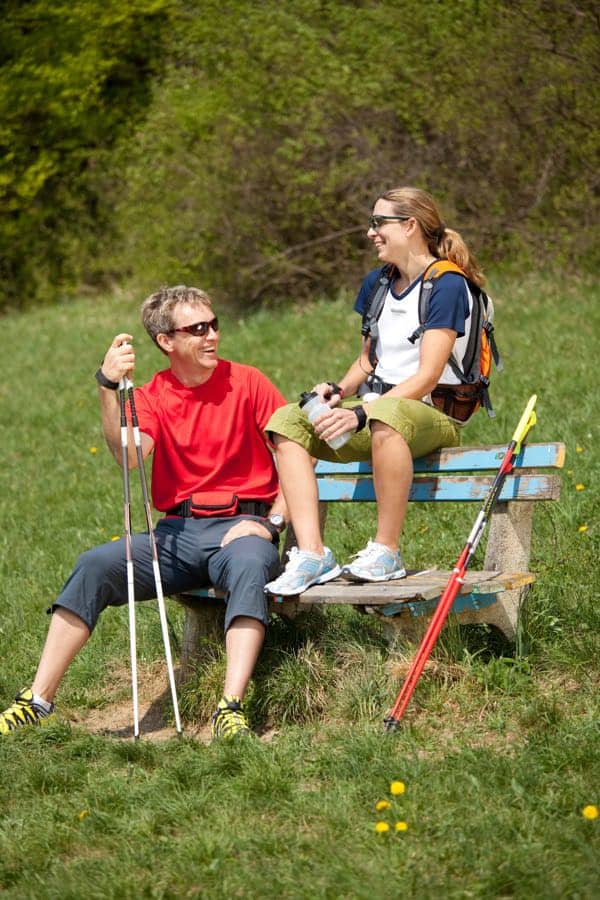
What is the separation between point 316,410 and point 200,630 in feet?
3.53

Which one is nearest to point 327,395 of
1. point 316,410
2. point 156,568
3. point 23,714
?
point 316,410

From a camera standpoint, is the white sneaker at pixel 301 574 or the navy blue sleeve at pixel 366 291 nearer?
the white sneaker at pixel 301 574

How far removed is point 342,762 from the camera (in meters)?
4.04

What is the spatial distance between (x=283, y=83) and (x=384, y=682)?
453 inches

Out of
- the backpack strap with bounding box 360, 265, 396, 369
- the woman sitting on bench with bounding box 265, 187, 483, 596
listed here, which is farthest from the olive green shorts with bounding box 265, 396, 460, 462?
the backpack strap with bounding box 360, 265, 396, 369

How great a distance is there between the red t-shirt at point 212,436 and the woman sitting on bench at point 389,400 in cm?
30

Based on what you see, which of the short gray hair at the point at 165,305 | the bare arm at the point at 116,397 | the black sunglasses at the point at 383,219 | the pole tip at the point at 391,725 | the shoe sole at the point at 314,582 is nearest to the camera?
the pole tip at the point at 391,725

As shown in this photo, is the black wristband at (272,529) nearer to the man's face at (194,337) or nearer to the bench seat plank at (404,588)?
the bench seat plank at (404,588)

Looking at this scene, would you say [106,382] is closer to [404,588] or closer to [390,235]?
[390,235]

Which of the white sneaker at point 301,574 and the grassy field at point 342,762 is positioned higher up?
the white sneaker at point 301,574

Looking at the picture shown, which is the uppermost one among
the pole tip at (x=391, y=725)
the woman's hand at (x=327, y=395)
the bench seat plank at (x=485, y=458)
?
the woman's hand at (x=327, y=395)

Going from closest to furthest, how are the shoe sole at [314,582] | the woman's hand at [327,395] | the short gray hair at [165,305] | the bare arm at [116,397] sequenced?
the shoe sole at [314,582], the woman's hand at [327,395], the bare arm at [116,397], the short gray hair at [165,305]

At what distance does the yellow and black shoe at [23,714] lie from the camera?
4.74m

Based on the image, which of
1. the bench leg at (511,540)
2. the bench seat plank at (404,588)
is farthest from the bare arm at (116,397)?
the bench leg at (511,540)
